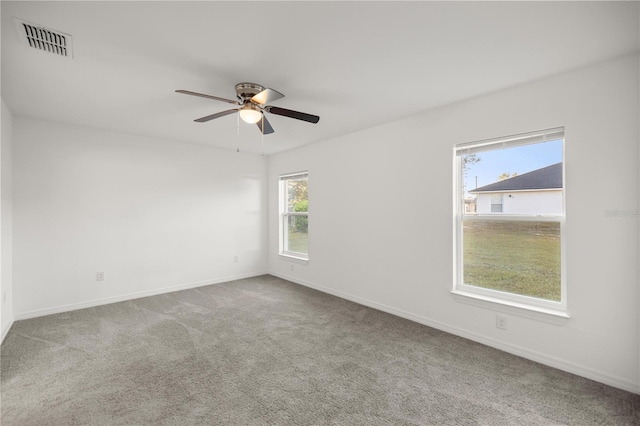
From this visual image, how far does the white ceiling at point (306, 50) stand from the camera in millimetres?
1623

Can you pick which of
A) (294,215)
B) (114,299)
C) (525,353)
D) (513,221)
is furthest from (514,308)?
(114,299)

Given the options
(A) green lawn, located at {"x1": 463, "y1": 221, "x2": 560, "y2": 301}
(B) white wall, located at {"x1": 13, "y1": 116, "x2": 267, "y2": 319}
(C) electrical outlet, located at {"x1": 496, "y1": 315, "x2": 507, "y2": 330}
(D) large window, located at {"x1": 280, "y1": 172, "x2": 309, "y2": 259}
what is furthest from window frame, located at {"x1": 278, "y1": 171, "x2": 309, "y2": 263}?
(C) electrical outlet, located at {"x1": 496, "y1": 315, "x2": 507, "y2": 330}

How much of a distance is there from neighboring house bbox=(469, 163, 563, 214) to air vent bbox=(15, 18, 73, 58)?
3652 millimetres

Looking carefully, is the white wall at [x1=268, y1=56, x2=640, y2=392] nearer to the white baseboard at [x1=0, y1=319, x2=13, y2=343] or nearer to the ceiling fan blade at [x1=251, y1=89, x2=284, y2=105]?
the ceiling fan blade at [x1=251, y1=89, x2=284, y2=105]

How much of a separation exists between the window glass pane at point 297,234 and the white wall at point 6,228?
12.1 ft

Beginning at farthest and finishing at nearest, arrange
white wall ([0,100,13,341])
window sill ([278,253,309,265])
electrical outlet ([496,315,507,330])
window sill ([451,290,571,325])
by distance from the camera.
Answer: window sill ([278,253,309,265])
white wall ([0,100,13,341])
electrical outlet ([496,315,507,330])
window sill ([451,290,571,325])

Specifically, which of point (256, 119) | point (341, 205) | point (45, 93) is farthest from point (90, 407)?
point (341, 205)

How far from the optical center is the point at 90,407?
1.90 metres

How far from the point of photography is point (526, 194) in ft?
8.70

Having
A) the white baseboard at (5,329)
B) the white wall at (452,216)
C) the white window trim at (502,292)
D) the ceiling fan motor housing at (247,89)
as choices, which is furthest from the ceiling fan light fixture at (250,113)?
the white baseboard at (5,329)

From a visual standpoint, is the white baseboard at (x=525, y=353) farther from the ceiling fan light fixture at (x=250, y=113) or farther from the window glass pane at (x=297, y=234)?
the ceiling fan light fixture at (x=250, y=113)

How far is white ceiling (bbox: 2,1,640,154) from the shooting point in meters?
1.62

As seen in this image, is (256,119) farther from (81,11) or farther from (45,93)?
(45,93)

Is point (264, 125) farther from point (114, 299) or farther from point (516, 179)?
point (114, 299)
